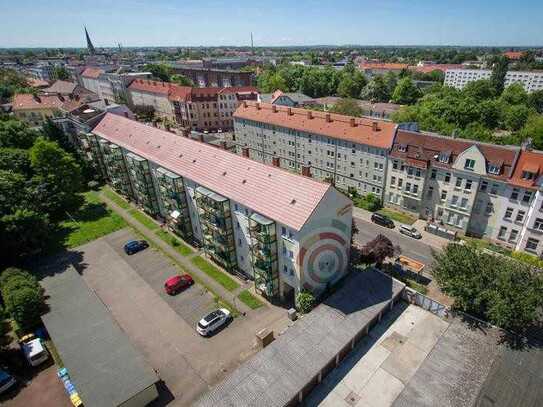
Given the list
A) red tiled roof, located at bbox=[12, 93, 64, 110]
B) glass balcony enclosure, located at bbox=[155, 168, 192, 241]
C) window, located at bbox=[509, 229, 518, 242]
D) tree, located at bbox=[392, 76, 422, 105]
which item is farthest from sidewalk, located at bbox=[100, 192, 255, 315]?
tree, located at bbox=[392, 76, 422, 105]

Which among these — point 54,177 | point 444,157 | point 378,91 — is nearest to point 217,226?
point 444,157

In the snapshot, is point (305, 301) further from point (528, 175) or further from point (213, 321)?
point (528, 175)

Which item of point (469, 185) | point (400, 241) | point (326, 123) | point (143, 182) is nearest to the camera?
point (469, 185)

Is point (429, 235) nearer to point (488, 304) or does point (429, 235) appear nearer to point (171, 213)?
point (488, 304)

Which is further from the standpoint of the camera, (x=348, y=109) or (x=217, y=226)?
(x=348, y=109)

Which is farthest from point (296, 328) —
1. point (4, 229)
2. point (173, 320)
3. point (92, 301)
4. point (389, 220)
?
point (4, 229)

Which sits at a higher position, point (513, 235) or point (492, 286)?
point (492, 286)

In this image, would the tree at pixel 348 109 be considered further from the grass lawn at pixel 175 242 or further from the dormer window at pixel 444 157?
the grass lawn at pixel 175 242
